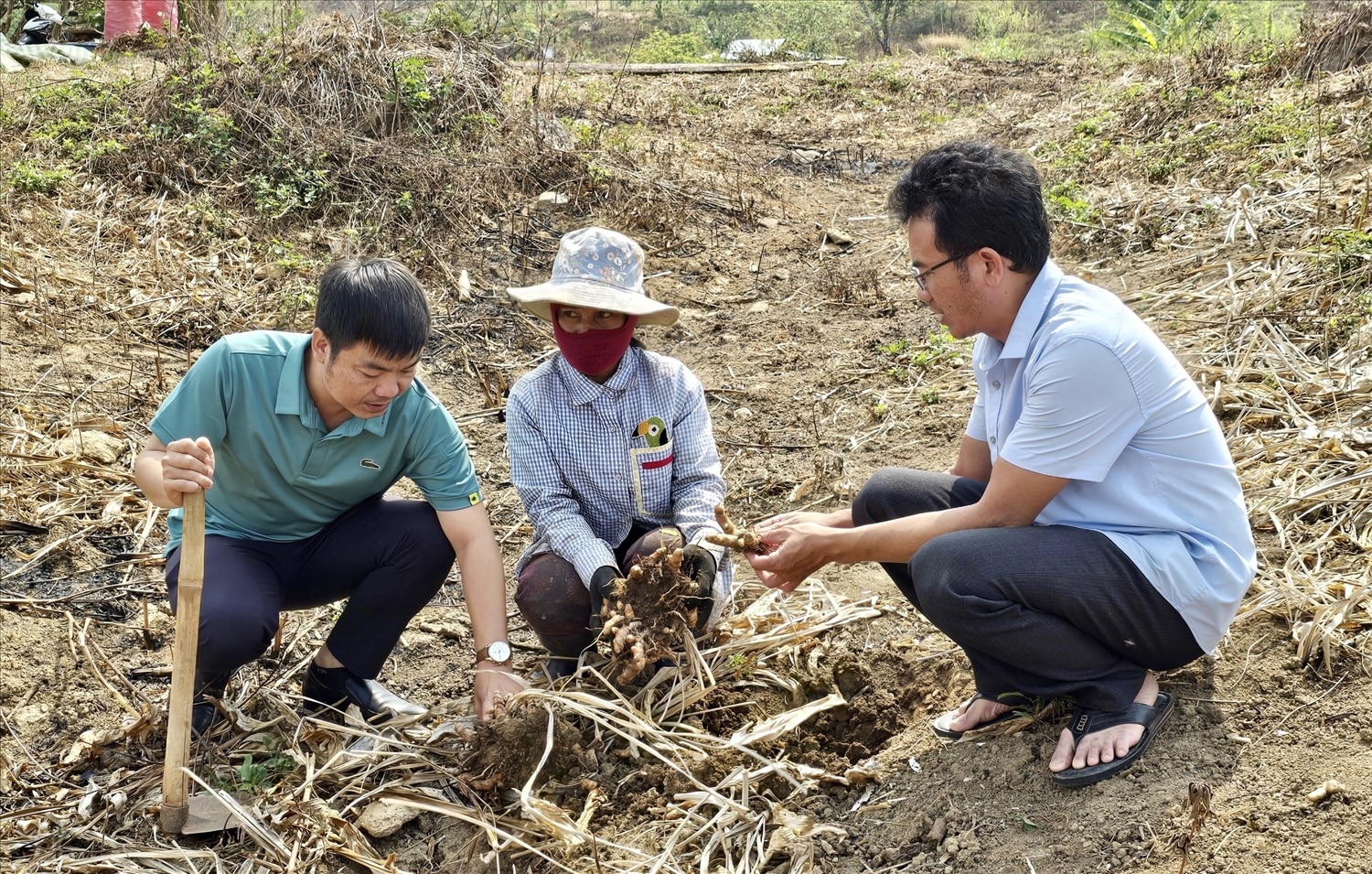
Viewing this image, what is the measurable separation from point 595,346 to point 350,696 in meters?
1.07

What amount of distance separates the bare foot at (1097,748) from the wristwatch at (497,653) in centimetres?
121

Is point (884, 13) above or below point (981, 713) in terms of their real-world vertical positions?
above

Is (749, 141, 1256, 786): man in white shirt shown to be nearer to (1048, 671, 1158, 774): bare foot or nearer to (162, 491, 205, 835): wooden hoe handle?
(1048, 671, 1158, 774): bare foot

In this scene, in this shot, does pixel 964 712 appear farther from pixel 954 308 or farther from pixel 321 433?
pixel 321 433

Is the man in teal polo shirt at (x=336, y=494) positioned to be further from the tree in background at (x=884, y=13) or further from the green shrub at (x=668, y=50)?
the tree in background at (x=884, y=13)

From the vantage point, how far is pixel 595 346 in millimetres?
2674

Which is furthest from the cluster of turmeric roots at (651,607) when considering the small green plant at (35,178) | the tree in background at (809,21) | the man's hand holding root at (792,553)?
the tree in background at (809,21)

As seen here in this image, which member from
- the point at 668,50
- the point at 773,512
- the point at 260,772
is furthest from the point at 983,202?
the point at 668,50

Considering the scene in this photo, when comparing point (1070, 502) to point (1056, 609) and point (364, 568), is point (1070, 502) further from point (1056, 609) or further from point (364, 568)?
point (364, 568)

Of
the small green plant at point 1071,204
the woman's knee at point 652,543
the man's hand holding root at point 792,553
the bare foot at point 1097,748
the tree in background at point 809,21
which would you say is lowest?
the bare foot at point 1097,748

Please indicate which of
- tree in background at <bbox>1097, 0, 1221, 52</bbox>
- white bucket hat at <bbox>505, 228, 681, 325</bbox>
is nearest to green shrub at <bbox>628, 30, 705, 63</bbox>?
tree in background at <bbox>1097, 0, 1221, 52</bbox>

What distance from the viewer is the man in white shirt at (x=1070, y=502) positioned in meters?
2.18

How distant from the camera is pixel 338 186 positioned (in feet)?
20.3

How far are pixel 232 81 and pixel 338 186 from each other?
1.11 m
